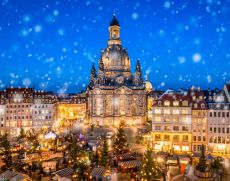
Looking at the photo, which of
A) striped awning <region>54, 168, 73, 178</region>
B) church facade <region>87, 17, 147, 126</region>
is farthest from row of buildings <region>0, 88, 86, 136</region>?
striped awning <region>54, 168, 73, 178</region>

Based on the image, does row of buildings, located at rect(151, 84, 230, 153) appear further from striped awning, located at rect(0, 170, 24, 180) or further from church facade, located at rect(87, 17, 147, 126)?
church facade, located at rect(87, 17, 147, 126)

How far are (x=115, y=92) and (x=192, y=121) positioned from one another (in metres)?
49.7

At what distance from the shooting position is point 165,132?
63.9 m

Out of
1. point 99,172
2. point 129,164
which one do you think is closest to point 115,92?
point 129,164

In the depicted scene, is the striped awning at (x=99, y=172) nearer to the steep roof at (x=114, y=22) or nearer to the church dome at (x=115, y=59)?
the church dome at (x=115, y=59)

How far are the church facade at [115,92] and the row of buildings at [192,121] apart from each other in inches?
1753

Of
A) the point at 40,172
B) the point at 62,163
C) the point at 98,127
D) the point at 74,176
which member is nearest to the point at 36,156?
the point at 62,163

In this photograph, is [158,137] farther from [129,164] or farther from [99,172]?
[99,172]

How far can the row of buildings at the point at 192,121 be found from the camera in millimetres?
60094

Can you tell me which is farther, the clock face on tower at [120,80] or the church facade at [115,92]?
the clock face on tower at [120,80]

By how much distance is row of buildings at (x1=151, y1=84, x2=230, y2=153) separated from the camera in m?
60.1

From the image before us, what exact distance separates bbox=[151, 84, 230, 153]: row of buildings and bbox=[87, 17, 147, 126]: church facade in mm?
44527

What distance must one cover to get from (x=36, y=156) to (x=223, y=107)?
35067 mm

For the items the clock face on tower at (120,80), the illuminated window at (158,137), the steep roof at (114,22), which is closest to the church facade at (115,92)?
the clock face on tower at (120,80)
